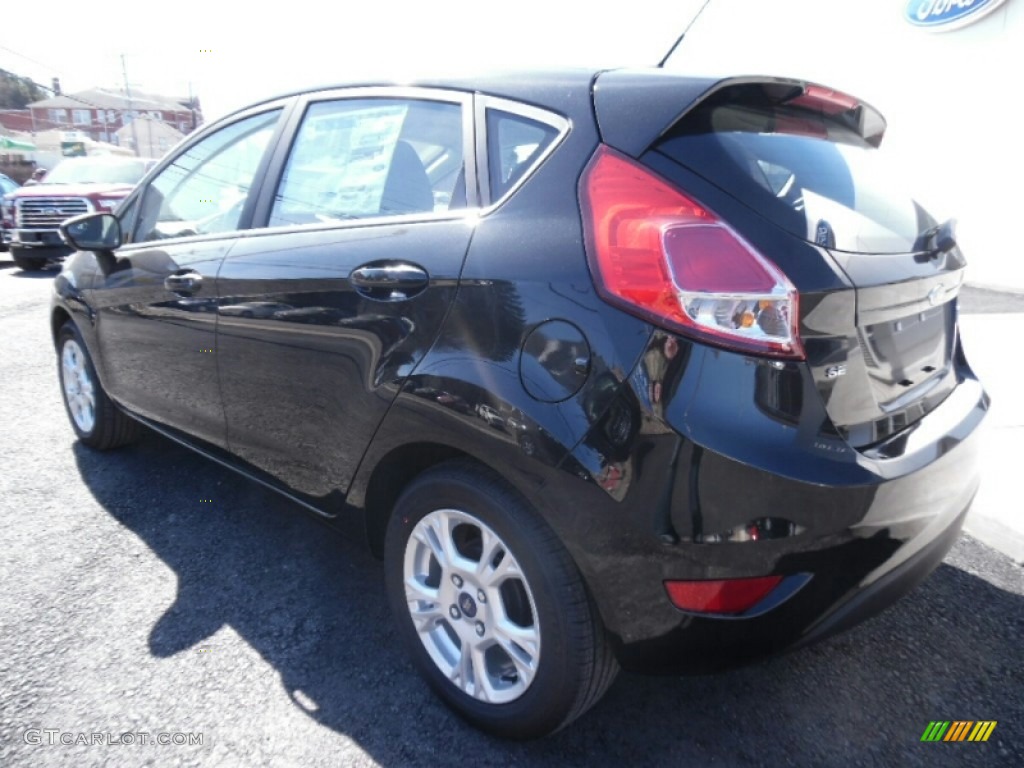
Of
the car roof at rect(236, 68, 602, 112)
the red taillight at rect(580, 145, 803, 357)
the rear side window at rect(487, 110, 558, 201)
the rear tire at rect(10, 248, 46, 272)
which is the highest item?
the car roof at rect(236, 68, 602, 112)

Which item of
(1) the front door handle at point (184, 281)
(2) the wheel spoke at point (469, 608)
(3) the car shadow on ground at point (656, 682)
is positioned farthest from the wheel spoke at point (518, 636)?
(1) the front door handle at point (184, 281)

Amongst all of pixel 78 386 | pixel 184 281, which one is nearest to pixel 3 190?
pixel 78 386

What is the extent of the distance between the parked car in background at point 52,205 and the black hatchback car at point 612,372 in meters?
11.5

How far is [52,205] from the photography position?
12.4 metres

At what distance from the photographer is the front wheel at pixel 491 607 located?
1.79 meters

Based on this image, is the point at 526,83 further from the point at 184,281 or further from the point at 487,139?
the point at 184,281

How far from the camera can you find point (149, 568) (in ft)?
9.65

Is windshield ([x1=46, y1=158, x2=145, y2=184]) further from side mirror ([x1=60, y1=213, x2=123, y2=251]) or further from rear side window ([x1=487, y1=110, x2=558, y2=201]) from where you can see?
rear side window ([x1=487, y1=110, x2=558, y2=201])

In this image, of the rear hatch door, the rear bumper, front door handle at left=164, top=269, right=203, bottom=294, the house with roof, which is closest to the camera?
the rear bumper

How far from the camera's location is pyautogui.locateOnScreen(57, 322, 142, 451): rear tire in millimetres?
3977

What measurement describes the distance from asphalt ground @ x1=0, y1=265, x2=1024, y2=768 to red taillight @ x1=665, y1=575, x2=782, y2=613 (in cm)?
61

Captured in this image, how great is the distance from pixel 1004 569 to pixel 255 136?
3.35 m

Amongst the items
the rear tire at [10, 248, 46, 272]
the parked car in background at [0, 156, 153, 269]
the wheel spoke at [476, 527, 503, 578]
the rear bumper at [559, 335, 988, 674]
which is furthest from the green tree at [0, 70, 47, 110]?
the rear bumper at [559, 335, 988, 674]

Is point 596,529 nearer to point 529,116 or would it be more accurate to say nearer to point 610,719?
point 610,719
